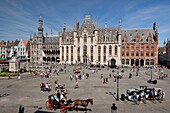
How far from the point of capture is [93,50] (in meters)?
76.6

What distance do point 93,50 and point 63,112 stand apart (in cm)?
6502

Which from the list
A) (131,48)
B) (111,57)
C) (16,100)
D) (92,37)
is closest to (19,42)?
(92,37)

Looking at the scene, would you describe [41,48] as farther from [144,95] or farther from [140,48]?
[144,95]

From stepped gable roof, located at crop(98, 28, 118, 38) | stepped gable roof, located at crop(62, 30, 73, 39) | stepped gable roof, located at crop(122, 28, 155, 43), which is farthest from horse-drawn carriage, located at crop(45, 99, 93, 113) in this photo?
stepped gable roof, located at crop(62, 30, 73, 39)

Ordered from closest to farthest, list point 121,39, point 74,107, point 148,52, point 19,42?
1. point 74,107
2. point 148,52
3. point 121,39
4. point 19,42

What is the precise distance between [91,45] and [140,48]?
26.0 metres

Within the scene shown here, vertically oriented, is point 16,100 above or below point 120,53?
below

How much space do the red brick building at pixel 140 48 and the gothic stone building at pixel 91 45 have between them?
4050 millimetres

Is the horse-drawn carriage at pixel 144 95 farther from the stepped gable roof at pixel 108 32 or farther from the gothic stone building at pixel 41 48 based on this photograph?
the gothic stone building at pixel 41 48

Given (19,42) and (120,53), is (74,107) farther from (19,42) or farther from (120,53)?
(19,42)

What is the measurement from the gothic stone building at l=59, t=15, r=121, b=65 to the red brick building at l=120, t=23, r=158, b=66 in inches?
159

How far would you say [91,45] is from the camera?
77.0 meters

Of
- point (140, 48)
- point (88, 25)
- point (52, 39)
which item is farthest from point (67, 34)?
point (140, 48)

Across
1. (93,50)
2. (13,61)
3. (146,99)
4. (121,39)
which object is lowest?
(146,99)
